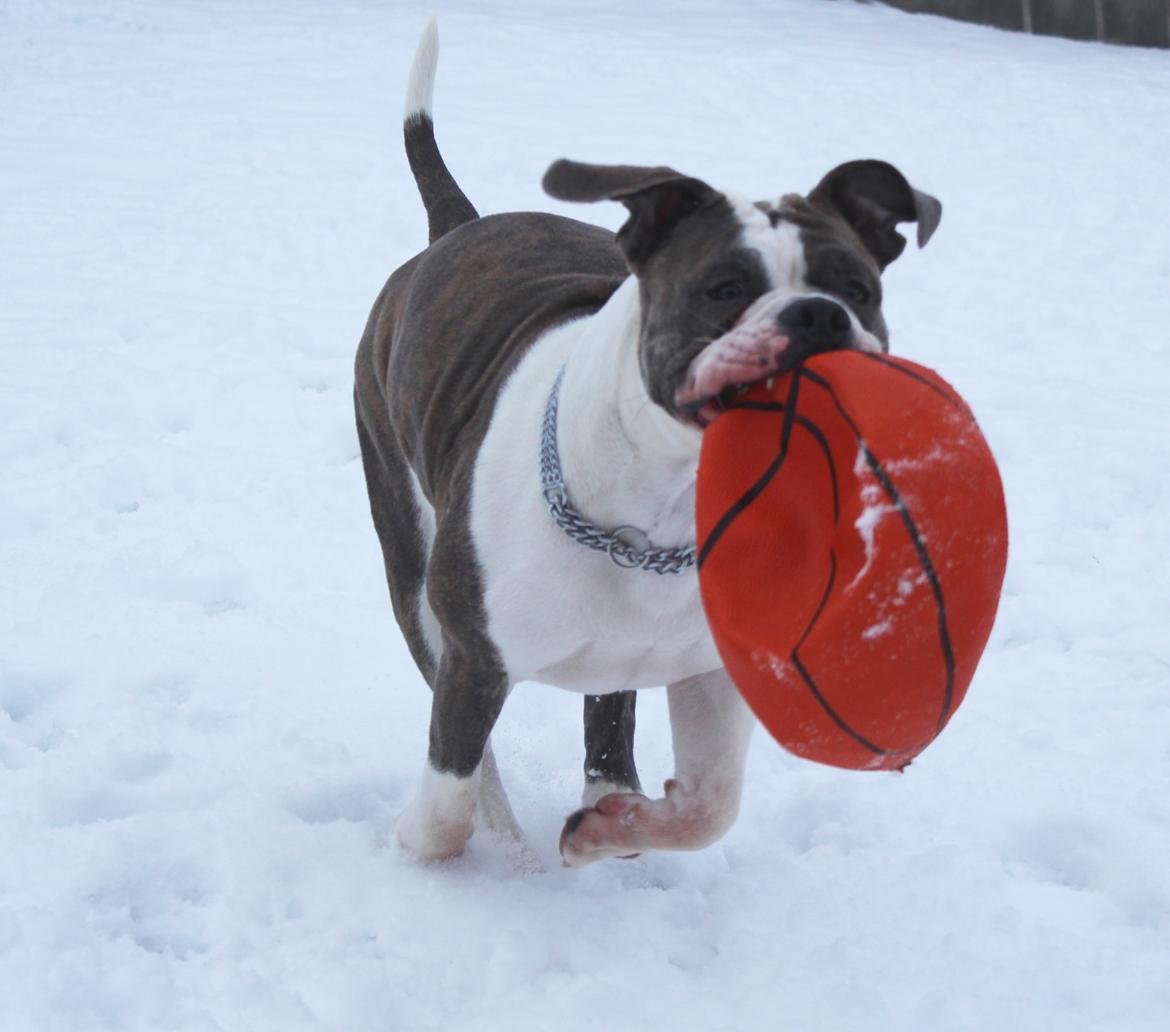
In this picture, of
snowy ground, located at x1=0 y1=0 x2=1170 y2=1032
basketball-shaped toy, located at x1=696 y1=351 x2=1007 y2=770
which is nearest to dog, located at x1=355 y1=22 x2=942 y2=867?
basketball-shaped toy, located at x1=696 y1=351 x2=1007 y2=770

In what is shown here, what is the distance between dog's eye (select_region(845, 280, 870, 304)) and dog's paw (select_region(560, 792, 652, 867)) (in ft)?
3.96

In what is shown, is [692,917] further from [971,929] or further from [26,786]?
[26,786]

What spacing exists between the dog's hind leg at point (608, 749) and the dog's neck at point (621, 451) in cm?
95

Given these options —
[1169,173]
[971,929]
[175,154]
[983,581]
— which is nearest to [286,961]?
[971,929]

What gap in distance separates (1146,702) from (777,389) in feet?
8.03

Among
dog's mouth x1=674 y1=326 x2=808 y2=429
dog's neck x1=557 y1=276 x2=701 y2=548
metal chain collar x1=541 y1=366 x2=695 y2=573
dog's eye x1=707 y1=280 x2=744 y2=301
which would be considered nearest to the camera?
dog's mouth x1=674 y1=326 x2=808 y2=429

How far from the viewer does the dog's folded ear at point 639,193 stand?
104 inches

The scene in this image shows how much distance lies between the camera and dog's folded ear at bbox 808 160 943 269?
9.20 ft

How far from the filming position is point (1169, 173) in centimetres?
944

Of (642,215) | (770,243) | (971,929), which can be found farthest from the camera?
(971,929)

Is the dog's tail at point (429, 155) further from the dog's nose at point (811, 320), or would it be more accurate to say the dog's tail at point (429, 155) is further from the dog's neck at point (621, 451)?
the dog's nose at point (811, 320)

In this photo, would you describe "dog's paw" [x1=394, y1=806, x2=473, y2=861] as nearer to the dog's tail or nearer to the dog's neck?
the dog's neck

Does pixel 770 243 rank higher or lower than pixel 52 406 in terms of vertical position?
higher

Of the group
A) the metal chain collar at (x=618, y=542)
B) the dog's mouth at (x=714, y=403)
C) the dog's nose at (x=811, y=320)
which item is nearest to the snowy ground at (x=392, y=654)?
the metal chain collar at (x=618, y=542)
